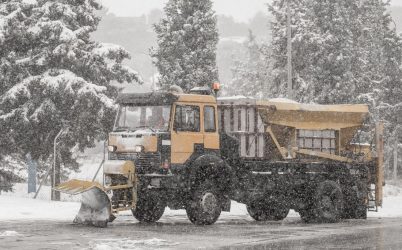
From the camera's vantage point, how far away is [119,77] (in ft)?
88.8

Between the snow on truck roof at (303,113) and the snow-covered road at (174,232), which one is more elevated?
the snow on truck roof at (303,113)

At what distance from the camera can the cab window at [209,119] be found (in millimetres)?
19172

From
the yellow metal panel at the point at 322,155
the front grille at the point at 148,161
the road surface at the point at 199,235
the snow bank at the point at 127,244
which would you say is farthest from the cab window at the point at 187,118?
the snow bank at the point at 127,244

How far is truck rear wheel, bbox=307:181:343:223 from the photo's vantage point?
2092 centimetres

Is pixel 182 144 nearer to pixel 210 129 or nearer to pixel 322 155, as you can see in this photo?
pixel 210 129

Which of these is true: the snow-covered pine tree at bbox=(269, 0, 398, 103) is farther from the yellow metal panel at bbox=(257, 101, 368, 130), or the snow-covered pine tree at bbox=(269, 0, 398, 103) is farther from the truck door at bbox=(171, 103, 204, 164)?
the truck door at bbox=(171, 103, 204, 164)

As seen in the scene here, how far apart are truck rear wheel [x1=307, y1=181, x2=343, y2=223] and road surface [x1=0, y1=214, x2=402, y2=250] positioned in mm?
805

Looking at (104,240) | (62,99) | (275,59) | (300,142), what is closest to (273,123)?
(300,142)

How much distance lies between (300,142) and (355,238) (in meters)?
5.68

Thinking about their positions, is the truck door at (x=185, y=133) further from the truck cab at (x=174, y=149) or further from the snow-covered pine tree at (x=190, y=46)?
the snow-covered pine tree at (x=190, y=46)

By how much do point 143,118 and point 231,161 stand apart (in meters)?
2.71

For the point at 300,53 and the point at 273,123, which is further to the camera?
the point at 300,53

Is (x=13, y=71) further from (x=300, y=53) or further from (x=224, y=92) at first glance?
(x=224, y=92)

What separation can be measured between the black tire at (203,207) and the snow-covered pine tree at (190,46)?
1566 centimetres
